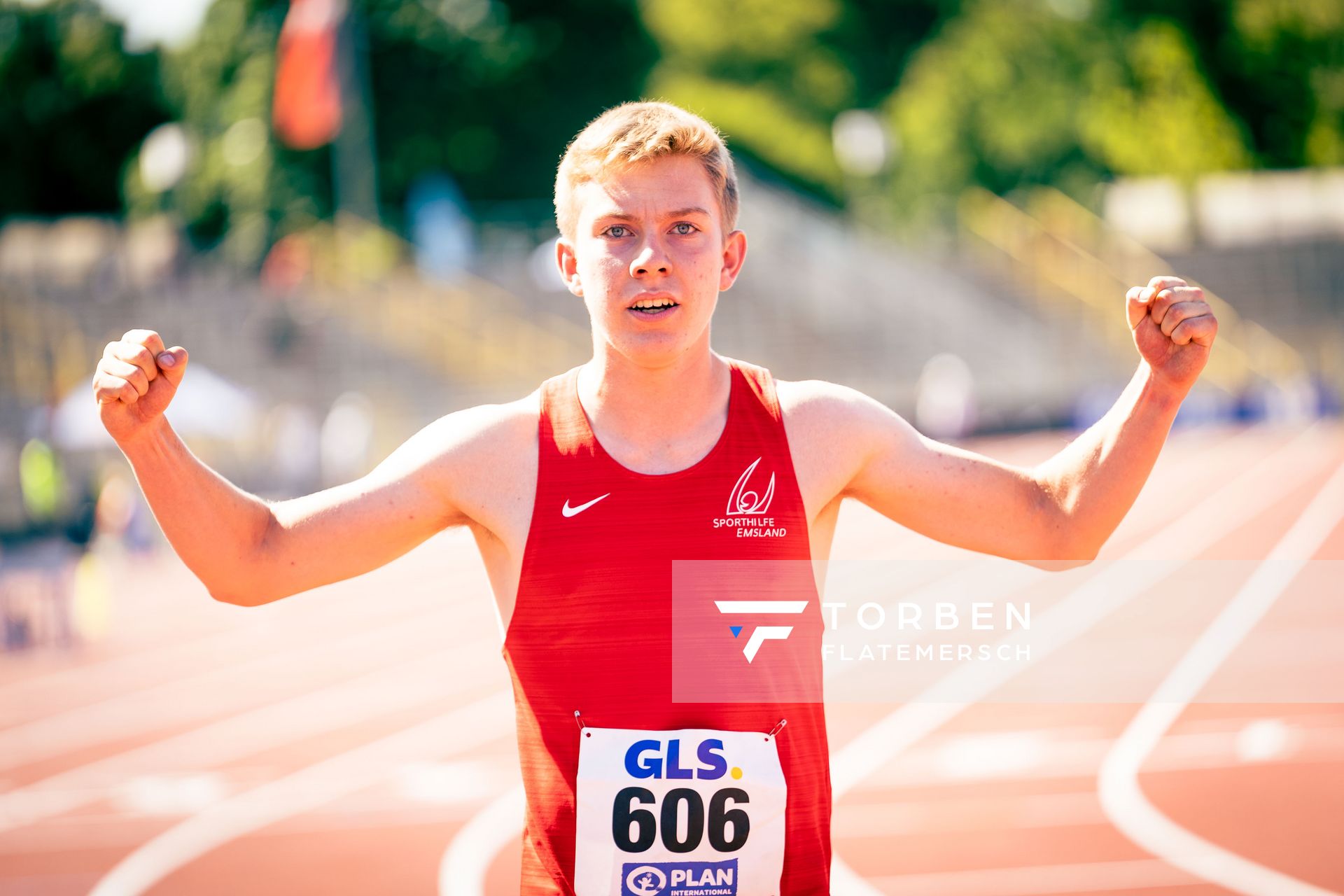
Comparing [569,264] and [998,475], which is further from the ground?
[569,264]

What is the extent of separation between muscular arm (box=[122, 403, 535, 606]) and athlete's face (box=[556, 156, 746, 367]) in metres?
0.27

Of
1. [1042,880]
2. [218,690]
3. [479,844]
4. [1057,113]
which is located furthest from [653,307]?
[1057,113]

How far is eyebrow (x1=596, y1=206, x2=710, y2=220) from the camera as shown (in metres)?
2.29

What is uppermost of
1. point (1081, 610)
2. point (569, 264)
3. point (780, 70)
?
point (780, 70)

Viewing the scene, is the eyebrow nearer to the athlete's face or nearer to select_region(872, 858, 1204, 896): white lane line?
the athlete's face

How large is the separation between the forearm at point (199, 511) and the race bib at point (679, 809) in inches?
23.6

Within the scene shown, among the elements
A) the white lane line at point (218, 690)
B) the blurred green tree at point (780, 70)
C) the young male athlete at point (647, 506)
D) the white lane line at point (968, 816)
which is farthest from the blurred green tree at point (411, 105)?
the young male athlete at point (647, 506)

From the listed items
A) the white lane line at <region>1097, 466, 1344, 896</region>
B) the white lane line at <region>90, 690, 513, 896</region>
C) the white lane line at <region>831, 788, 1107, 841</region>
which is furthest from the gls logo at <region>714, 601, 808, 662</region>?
the white lane line at <region>90, 690, 513, 896</region>

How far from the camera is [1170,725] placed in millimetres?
8141

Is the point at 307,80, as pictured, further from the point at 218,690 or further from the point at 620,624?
the point at 620,624

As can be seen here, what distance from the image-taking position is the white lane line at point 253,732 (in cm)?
773

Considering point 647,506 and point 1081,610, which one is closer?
point 647,506

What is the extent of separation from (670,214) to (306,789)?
598cm

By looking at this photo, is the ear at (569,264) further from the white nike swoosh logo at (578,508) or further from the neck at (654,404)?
the white nike swoosh logo at (578,508)
